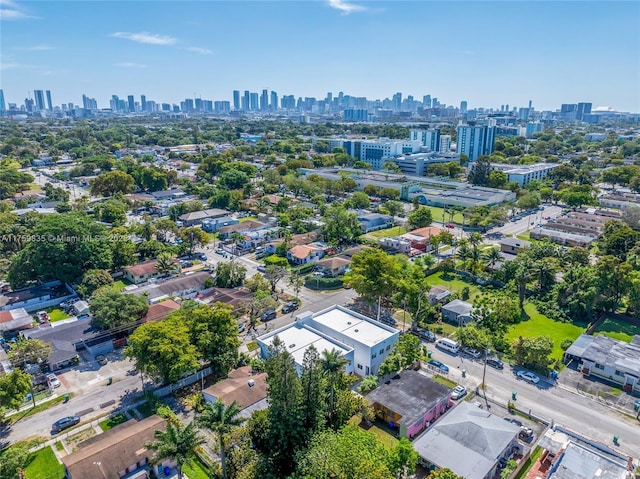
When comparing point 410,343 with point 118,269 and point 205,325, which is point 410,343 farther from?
point 118,269

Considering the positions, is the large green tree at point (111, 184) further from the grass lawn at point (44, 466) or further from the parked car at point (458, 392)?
the parked car at point (458, 392)

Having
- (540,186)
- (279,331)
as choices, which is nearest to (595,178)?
(540,186)

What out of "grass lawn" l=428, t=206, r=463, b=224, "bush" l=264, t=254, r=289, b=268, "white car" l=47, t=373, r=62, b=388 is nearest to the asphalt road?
"bush" l=264, t=254, r=289, b=268

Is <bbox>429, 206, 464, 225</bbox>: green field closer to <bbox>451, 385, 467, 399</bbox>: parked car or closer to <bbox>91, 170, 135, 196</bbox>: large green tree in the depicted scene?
<bbox>451, 385, 467, 399</bbox>: parked car

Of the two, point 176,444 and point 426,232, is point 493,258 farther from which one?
point 176,444

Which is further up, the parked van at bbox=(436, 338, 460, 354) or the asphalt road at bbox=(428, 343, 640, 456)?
the parked van at bbox=(436, 338, 460, 354)

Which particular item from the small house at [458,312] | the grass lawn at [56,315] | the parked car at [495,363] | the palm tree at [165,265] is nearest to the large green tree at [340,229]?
the palm tree at [165,265]
